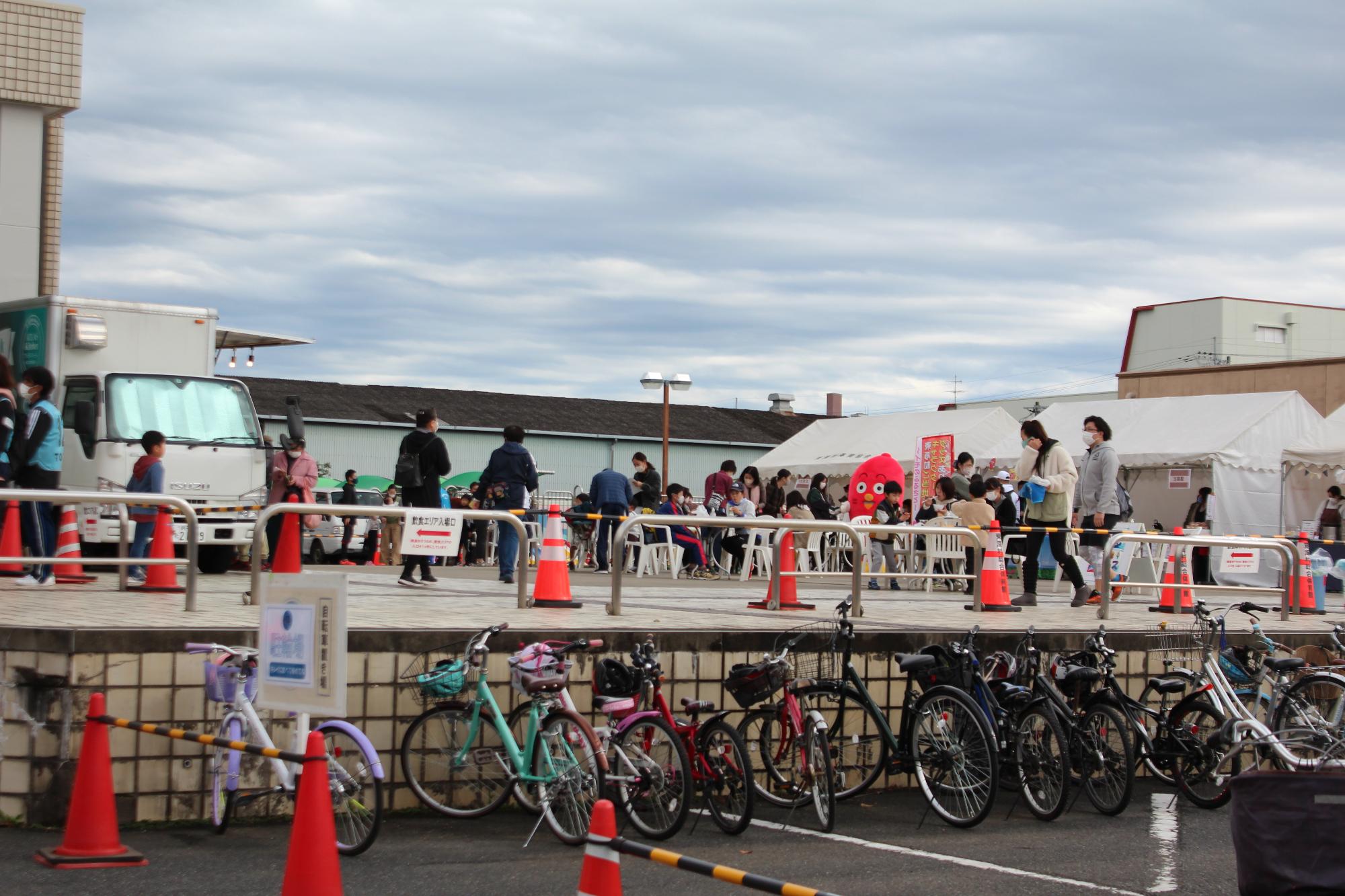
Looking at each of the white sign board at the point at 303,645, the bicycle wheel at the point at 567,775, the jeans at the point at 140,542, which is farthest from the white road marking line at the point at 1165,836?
the jeans at the point at 140,542

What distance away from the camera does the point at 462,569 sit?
1767 cm

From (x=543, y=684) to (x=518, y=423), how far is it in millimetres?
34428

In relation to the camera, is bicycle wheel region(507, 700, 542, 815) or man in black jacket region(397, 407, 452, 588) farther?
man in black jacket region(397, 407, 452, 588)

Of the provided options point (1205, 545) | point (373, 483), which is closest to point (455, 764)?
point (1205, 545)

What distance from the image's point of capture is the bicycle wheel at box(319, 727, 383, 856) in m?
6.48

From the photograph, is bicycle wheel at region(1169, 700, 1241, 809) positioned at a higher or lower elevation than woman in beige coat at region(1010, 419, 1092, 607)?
lower

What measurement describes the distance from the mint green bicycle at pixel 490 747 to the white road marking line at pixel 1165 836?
8.66 ft

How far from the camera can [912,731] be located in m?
8.02

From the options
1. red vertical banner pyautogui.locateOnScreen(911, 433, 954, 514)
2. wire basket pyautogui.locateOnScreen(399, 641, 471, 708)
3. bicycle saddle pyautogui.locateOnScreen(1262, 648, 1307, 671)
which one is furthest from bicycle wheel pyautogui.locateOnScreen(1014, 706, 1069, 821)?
red vertical banner pyautogui.locateOnScreen(911, 433, 954, 514)

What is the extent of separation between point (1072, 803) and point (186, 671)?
16.2ft

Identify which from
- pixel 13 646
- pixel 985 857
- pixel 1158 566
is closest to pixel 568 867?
pixel 985 857

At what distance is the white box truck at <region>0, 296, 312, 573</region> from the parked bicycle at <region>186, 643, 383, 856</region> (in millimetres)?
8273

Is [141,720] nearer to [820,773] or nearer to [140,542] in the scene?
[820,773]

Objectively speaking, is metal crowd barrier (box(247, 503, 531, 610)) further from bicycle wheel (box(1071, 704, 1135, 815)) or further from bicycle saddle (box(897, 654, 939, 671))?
bicycle wheel (box(1071, 704, 1135, 815))
